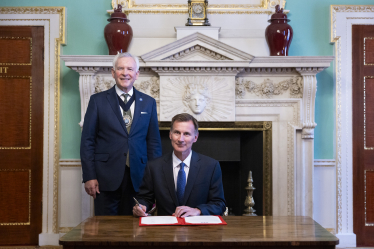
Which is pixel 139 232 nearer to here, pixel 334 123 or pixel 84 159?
pixel 84 159

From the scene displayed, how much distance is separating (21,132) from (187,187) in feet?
7.34

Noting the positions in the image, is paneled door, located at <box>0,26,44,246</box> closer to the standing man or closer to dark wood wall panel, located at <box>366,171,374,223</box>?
the standing man

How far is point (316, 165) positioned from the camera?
3555 millimetres

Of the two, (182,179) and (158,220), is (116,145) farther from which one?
(158,220)

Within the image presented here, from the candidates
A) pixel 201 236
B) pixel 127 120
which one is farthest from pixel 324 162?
pixel 201 236

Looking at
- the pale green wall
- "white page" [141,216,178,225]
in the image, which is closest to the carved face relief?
the pale green wall

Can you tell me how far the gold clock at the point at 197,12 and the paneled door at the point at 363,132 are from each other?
134cm

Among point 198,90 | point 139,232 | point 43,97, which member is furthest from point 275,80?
point 139,232

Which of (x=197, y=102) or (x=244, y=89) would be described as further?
(x=244, y=89)

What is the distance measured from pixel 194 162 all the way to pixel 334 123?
6.85ft

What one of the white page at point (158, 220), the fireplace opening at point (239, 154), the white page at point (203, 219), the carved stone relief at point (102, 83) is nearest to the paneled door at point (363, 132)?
the fireplace opening at point (239, 154)

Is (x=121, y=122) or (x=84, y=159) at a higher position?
(x=121, y=122)

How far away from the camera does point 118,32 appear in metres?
3.31

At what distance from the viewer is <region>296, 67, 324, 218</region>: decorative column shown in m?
3.36
